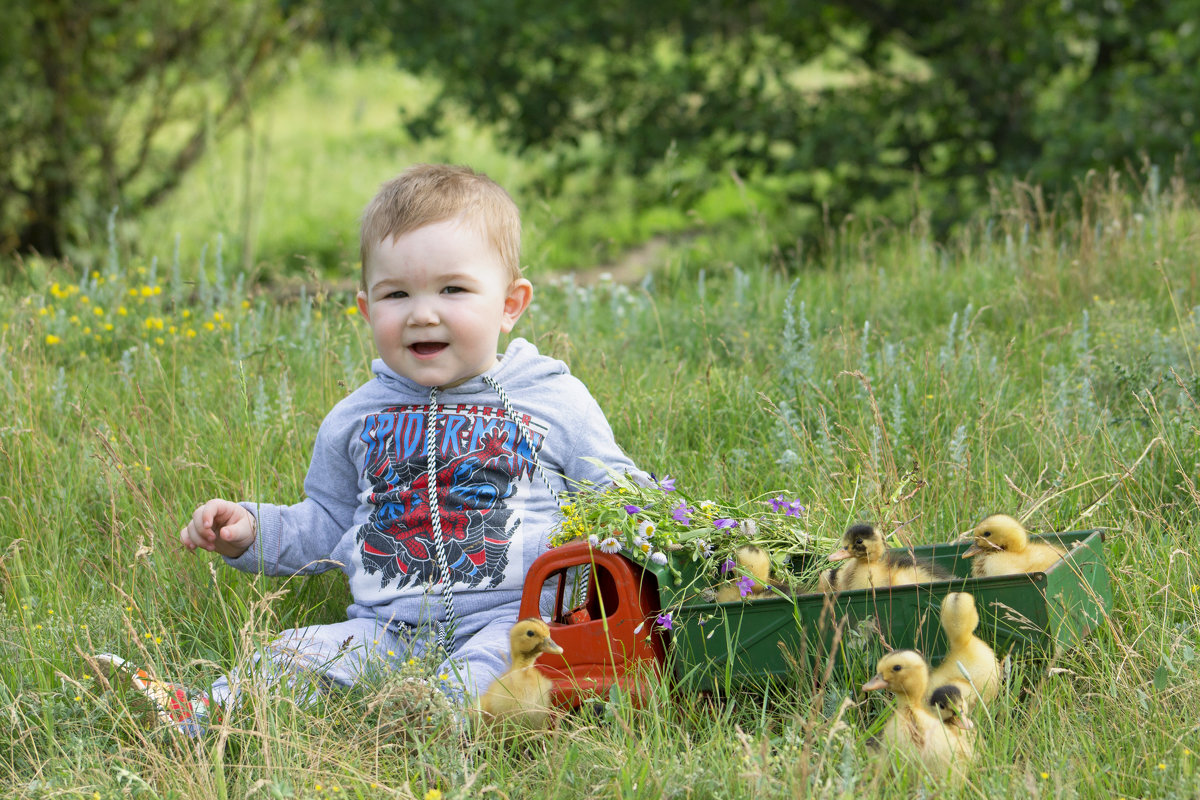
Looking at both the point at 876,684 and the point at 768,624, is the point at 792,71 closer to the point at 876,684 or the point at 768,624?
the point at 768,624

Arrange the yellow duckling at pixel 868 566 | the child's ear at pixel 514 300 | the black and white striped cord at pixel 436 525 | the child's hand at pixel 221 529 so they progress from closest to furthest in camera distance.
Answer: the yellow duckling at pixel 868 566 → the black and white striped cord at pixel 436 525 → the child's hand at pixel 221 529 → the child's ear at pixel 514 300

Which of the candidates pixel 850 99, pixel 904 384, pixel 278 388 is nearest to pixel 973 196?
pixel 850 99

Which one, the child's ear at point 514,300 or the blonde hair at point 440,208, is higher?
the blonde hair at point 440,208

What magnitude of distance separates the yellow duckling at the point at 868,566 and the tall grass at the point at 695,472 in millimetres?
238

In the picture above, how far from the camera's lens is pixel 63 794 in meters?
2.41

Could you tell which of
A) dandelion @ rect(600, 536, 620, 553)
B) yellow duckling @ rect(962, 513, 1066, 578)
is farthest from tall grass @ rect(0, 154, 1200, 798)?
dandelion @ rect(600, 536, 620, 553)

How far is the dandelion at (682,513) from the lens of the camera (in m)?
2.75

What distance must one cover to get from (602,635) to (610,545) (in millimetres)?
231

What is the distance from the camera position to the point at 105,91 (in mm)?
11570

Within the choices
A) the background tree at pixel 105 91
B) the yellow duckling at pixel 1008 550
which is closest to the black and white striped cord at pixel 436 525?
the yellow duckling at pixel 1008 550

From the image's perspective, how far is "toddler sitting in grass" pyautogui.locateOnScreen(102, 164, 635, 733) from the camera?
3.01m

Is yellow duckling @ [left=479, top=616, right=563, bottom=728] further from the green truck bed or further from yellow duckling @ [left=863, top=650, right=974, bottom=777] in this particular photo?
yellow duckling @ [left=863, top=650, right=974, bottom=777]

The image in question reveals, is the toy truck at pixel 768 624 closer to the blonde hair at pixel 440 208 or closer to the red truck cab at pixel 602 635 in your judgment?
the red truck cab at pixel 602 635

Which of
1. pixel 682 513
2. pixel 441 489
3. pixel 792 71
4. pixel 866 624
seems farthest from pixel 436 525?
pixel 792 71
